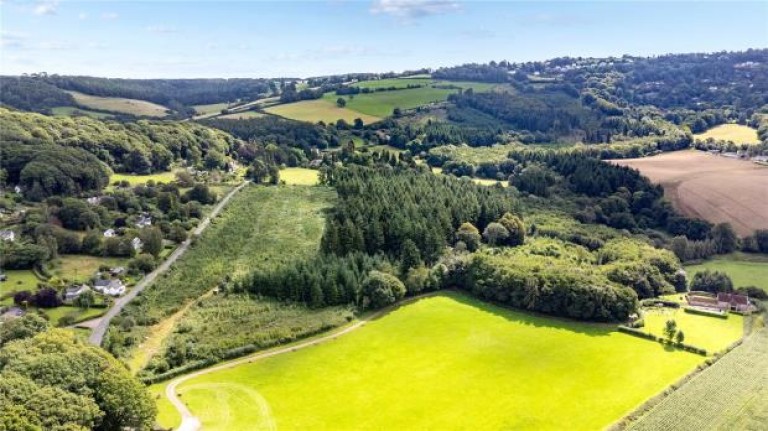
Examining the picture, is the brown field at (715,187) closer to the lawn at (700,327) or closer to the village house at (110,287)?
the lawn at (700,327)

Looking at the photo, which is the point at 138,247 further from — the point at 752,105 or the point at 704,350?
the point at 752,105

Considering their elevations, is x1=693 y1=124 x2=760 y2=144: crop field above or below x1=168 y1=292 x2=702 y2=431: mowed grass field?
above

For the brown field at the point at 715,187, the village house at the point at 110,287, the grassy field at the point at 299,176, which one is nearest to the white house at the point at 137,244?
the village house at the point at 110,287

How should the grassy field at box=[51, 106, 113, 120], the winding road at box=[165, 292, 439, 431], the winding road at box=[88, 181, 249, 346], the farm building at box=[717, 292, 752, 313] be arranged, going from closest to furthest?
1. the winding road at box=[165, 292, 439, 431]
2. the winding road at box=[88, 181, 249, 346]
3. the farm building at box=[717, 292, 752, 313]
4. the grassy field at box=[51, 106, 113, 120]

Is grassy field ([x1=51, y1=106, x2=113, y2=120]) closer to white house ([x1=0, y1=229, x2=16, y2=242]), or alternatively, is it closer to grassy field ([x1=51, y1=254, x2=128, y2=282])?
white house ([x1=0, y1=229, x2=16, y2=242])

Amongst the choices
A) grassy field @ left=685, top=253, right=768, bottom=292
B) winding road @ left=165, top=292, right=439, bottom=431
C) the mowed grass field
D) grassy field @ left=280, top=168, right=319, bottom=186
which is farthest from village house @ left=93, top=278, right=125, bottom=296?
grassy field @ left=685, top=253, right=768, bottom=292
